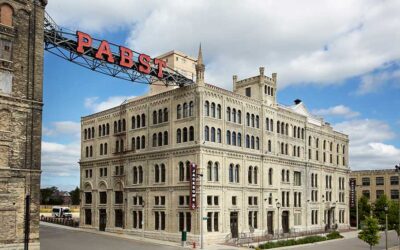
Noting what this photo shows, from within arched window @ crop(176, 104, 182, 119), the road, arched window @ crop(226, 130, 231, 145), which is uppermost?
arched window @ crop(176, 104, 182, 119)

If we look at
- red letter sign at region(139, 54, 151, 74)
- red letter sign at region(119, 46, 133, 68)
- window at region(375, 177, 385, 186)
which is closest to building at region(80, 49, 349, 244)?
red letter sign at region(139, 54, 151, 74)

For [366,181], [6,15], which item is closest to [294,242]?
[6,15]

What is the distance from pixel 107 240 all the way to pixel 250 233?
18117 millimetres

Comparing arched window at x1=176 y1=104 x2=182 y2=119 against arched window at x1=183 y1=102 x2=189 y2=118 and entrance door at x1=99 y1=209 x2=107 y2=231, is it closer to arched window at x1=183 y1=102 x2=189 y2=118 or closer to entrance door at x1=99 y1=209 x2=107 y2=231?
arched window at x1=183 y1=102 x2=189 y2=118

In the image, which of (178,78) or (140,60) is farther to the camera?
(178,78)

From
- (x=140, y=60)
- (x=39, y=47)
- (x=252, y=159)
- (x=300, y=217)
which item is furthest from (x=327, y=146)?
(x=39, y=47)

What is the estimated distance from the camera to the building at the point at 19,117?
3547cm

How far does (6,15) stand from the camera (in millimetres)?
36438

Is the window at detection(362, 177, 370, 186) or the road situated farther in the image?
the window at detection(362, 177, 370, 186)

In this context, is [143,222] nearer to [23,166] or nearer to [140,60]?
[140,60]

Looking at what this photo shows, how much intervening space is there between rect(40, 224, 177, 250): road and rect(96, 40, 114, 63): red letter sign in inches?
751

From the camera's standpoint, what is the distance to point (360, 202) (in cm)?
9994

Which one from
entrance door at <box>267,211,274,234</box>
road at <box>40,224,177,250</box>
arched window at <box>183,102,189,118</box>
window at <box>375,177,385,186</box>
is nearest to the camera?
road at <box>40,224,177,250</box>

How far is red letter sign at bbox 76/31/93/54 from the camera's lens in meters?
45.4
